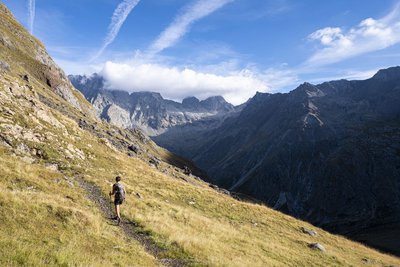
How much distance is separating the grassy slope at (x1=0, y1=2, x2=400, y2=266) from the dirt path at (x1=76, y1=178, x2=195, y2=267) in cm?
65

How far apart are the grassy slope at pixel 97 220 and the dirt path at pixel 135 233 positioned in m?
0.65

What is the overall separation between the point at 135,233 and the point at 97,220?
8.61 feet

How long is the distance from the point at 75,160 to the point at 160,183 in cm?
1044

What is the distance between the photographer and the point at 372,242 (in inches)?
5453

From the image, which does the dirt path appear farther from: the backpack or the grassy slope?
the backpack

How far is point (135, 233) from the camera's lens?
20.2m

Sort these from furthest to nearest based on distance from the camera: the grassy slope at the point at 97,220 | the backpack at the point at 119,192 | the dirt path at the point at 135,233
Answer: the backpack at the point at 119,192, the dirt path at the point at 135,233, the grassy slope at the point at 97,220

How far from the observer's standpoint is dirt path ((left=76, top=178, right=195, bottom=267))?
1716cm

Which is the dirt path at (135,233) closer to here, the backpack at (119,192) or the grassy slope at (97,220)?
the grassy slope at (97,220)

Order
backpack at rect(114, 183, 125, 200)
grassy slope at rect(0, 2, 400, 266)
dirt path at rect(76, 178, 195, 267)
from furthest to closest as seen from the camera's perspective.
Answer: backpack at rect(114, 183, 125, 200), dirt path at rect(76, 178, 195, 267), grassy slope at rect(0, 2, 400, 266)

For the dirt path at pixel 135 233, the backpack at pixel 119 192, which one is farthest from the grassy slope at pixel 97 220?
the backpack at pixel 119 192

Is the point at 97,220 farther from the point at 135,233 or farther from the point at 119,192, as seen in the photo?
the point at 119,192

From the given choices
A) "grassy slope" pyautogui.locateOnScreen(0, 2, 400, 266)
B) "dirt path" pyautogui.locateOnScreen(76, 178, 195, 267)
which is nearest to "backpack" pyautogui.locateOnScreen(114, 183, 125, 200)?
"dirt path" pyautogui.locateOnScreen(76, 178, 195, 267)

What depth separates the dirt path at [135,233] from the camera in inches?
675
